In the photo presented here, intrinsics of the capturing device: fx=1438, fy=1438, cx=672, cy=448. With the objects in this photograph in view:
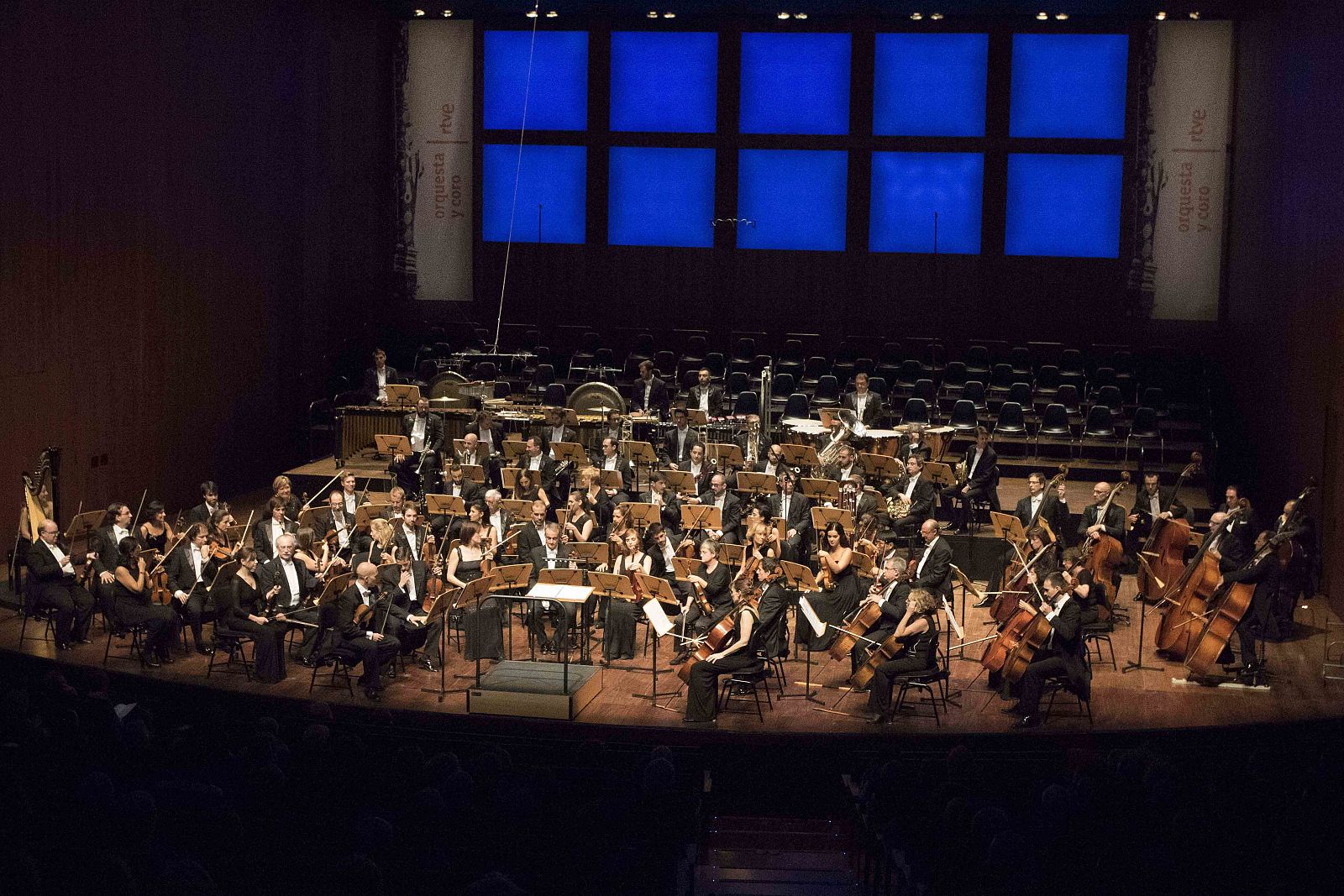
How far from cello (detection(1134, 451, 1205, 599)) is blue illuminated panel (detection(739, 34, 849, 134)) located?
9.88m

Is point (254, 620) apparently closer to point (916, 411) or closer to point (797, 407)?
point (797, 407)

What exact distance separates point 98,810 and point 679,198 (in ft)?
52.1

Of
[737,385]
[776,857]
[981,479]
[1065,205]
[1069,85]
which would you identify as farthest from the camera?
[1065,205]

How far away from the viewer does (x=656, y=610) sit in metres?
10.5

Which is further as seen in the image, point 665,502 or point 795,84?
point 795,84

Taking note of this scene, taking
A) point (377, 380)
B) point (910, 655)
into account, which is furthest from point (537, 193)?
point (910, 655)

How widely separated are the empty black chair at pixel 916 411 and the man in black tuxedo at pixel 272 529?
8086 mm

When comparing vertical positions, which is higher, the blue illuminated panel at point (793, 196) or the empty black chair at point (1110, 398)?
the blue illuminated panel at point (793, 196)

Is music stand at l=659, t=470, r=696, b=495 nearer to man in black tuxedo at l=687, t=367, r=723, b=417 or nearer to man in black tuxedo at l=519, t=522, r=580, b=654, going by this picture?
man in black tuxedo at l=519, t=522, r=580, b=654

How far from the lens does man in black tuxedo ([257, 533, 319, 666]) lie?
11.6 metres

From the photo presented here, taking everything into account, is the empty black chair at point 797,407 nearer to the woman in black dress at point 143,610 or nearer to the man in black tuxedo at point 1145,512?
the man in black tuxedo at point 1145,512

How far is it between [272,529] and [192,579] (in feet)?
2.82

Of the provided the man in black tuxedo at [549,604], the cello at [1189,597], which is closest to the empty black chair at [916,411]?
the cello at [1189,597]

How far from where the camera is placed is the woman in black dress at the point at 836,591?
39.7 ft
